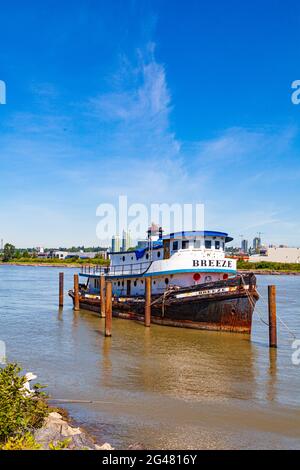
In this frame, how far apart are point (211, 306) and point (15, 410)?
16209 millimetres

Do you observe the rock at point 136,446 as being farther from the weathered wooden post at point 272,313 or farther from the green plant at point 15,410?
the weathered wooden post at point 272,313

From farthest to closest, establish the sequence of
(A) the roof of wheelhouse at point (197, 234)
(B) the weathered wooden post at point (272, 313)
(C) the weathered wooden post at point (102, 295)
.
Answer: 1. (C) the weathered wooden post at point (102, 295)
2. (A) the roof of wheelhouse at point (197, 234)
3. (B) the weathered wooden post at point (272, 313)

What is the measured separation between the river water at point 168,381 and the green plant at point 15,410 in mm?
1666

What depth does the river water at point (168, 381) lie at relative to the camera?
11170mm

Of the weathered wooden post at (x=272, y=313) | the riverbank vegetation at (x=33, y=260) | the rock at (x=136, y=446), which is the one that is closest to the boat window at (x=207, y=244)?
the weathered wooden post at (x=272, y=313)

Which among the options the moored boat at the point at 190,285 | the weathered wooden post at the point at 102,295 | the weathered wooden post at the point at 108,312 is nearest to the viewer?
the weathered wooden post at the point at 108,312

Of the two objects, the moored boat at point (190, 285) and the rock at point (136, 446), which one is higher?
the moored boat at point (190, 285)

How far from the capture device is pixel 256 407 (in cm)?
1334

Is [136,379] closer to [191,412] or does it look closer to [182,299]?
[191,412]

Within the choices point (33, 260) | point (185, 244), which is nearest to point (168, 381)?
point (185, 244)

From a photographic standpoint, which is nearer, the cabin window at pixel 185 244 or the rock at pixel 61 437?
the rock at pixel 61 437

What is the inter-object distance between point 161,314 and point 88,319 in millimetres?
6396

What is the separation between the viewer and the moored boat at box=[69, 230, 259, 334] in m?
23.6
